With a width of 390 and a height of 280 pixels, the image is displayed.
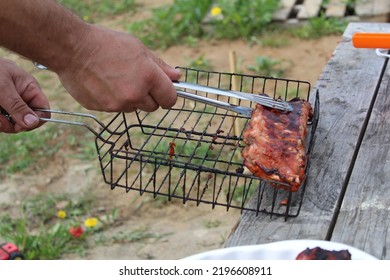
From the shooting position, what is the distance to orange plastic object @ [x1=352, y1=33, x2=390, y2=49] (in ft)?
6.53

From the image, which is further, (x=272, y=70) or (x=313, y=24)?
(x=313, y=24)

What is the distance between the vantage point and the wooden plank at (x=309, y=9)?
196 inches

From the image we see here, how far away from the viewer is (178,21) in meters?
A: 5.31

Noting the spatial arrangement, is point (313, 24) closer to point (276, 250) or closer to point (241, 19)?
point (241, 19)

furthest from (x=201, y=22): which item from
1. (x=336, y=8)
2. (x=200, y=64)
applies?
(x=336, y=8)

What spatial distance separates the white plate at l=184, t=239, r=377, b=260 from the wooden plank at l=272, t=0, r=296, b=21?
3940 mm

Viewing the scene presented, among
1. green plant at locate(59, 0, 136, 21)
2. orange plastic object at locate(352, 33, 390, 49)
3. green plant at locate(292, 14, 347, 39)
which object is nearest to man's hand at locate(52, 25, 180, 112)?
orange plastic object at locate(352, 33, 390, 49)

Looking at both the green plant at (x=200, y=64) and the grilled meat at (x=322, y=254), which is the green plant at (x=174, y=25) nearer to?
the green plant at (x=200, y=64)

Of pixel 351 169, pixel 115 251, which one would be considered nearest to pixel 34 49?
pixel 351 169

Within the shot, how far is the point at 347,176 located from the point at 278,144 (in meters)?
0.23

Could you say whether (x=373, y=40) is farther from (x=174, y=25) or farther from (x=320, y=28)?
(x=174, y=25)

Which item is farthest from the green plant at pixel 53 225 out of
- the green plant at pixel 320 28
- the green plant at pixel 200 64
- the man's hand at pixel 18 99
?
the green plant at pixel 320 28

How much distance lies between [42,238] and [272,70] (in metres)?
2.32
